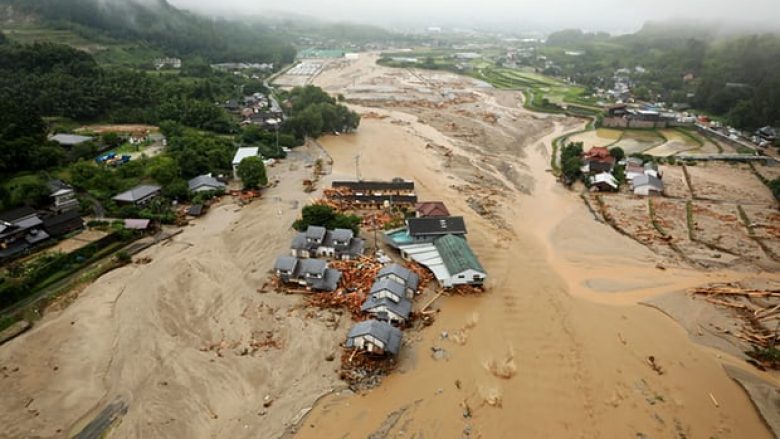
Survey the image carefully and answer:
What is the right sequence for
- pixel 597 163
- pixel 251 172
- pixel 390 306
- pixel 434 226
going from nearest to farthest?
pixel 390 306 < pixel 434 226 < pixel 251 172 < pixel 597 163

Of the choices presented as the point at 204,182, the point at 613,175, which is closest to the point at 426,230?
the point at 204,182

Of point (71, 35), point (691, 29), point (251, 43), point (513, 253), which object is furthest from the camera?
point (691, 29)

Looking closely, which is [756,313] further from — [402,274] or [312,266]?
[312,266]

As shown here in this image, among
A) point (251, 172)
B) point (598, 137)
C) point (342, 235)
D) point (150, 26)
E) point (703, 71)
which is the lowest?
point (342, 235)

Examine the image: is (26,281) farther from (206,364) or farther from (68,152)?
(68,152)

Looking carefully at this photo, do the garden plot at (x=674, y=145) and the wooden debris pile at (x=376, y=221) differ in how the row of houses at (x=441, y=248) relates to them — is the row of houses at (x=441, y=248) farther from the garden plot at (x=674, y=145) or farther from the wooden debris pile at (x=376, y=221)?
the garden plot at (x=674, y=145)

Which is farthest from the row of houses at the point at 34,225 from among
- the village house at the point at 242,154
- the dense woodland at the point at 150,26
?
the dense woodland at the point at 150,26

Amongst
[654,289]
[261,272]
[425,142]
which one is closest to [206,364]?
[261,272]

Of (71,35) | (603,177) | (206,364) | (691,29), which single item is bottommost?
(206,364)
